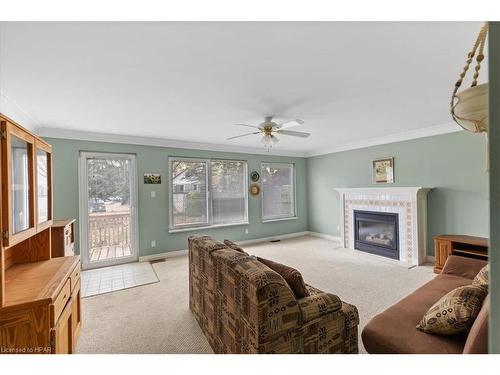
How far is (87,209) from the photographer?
13.4 ft

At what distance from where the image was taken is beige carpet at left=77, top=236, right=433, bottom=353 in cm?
206

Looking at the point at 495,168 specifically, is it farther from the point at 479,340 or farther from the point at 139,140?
the point at 139,140

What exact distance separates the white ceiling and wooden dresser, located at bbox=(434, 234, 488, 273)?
1.84 metres

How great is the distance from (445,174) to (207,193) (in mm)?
4481

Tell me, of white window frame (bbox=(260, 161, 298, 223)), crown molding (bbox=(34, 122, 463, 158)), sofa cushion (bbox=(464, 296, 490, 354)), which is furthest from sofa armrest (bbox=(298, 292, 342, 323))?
white window frame (bbox=(260, 161, 298, 223))

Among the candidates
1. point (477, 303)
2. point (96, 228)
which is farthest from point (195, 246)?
point (96, 228)

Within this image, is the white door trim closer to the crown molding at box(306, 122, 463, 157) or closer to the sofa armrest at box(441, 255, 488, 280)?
the crown molding at box(306, 122, 463, 157)

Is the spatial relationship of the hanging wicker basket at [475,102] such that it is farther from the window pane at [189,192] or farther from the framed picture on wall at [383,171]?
the window pane at [189,192]

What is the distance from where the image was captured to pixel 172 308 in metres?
2.66

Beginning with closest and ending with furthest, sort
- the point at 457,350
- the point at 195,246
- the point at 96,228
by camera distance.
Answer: the point at 457,350, the point at 195,246, the point at 96,228

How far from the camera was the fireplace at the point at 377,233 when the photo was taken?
4.44 m
